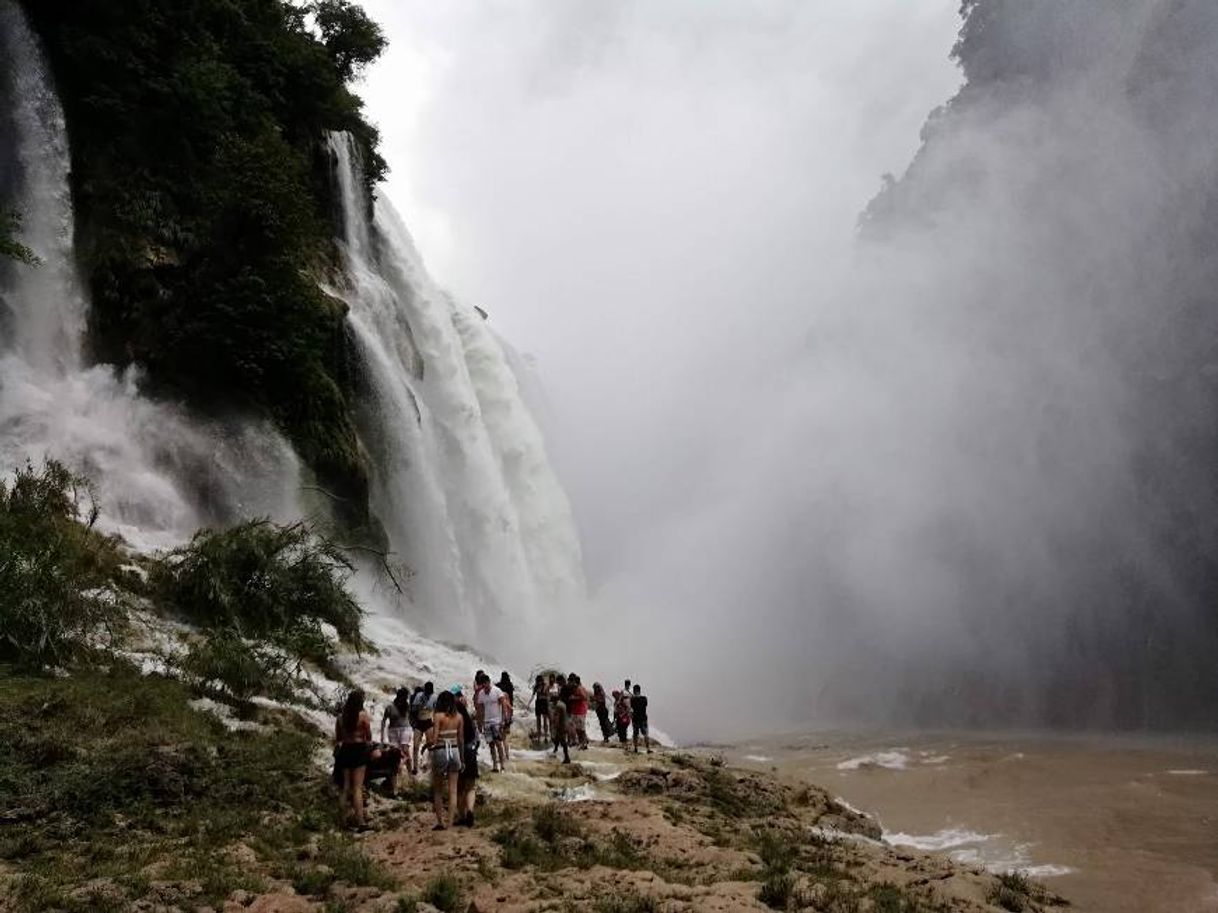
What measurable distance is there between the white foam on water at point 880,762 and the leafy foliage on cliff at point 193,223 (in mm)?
13799

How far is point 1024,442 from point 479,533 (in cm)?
2950

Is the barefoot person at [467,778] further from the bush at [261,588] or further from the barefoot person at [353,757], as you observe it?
the bush at [261,588]

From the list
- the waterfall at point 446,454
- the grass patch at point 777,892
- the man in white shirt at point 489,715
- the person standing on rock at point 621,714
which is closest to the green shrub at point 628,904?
the grass patch at point 777,892

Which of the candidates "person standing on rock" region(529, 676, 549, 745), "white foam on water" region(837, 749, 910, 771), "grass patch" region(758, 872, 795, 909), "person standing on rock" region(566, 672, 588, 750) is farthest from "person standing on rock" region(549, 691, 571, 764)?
"white foam on water" region(837, 749, 910, 771)

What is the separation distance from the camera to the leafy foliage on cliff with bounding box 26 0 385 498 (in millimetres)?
18750

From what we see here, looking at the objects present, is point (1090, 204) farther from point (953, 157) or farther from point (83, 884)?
point (83, 884)

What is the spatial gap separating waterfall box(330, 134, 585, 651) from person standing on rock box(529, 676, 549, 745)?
7.99 meters

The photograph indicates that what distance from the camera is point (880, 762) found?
22219mm

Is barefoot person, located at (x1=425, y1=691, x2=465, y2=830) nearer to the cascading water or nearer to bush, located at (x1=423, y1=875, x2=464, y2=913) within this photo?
bush, located at (x1=423, y1=875, x2=464, y2=913)

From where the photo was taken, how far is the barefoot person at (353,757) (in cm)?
870

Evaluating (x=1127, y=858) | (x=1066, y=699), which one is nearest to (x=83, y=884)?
(x=1127, y=858)

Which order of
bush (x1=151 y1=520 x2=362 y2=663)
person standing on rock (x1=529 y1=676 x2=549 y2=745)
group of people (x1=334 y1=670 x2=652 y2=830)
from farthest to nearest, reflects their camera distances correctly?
person standing on rock (x1=529 y1=676 x2=549 y2=745), bush (x1=151 y1=520 x2=362 y2=663), group of people (x1=334 y1=670 x2=652 y2=830)

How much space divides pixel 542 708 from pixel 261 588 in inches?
196

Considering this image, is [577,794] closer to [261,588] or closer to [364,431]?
[261,588]
